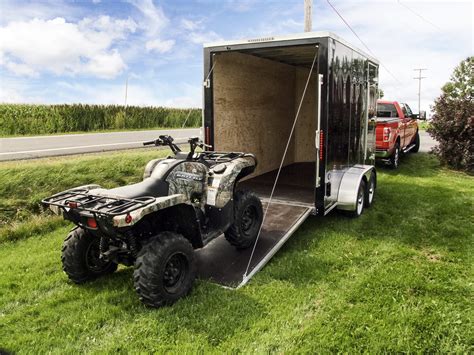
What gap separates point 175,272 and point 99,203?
98 centimetres

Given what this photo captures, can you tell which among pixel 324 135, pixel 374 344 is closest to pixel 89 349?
pixel 374 344

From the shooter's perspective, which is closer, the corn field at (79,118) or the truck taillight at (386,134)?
the truck taillight at (386,134)

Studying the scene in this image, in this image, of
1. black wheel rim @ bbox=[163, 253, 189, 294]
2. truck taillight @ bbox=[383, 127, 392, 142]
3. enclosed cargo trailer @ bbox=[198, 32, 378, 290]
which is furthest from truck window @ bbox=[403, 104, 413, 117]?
black wheel rim @ bbox=[163, 253, 189, 294]

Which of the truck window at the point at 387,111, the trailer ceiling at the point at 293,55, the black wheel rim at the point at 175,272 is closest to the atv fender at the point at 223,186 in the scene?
the black wheel rim at the point at 175,272

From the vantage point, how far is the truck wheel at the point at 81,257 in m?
4.07

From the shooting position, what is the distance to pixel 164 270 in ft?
11.9

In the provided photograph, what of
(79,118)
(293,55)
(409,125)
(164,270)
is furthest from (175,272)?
(79,118)

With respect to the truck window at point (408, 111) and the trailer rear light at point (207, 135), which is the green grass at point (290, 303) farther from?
the truck window at point (408, 111)

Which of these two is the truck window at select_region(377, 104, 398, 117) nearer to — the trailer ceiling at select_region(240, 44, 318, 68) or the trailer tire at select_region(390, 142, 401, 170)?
the trailer tire at select_region(390, 142, 401, 170)

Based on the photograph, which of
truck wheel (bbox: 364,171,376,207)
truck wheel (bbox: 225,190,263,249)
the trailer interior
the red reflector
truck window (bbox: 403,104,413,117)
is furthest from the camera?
truck window (bbox: 403,104,413,117)

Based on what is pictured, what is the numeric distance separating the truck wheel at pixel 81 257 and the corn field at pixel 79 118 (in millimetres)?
13420

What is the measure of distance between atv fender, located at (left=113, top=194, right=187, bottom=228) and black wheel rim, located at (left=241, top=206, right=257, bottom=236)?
4.49 feet

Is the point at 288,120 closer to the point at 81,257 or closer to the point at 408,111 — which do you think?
the point at 408,111

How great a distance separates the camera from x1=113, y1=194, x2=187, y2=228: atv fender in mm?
3168
